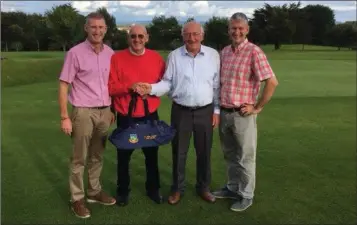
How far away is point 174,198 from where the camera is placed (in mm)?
4551

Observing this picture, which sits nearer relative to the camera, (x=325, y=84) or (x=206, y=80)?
(x=206, y=80)

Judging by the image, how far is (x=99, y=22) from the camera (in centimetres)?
411

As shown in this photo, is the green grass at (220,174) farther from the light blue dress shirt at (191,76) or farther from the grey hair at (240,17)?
the grey hair at (240,17)

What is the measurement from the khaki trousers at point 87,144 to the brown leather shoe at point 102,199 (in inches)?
1.8

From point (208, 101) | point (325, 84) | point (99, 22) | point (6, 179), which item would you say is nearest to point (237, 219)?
point (208, 101)

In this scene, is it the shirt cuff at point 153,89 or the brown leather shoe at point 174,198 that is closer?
the shirt cuff at point 153,89

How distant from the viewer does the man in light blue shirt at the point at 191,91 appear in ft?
14.1

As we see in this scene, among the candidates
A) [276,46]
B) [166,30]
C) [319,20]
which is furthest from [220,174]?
[319,20]

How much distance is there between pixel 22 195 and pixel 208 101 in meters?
2.36

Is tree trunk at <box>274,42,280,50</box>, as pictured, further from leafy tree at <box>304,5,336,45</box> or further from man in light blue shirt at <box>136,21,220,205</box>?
man in light blue shirt at <box>136,21,220,205</box>

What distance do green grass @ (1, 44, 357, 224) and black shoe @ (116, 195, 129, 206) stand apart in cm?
7

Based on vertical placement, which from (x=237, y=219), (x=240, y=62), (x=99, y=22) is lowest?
(x=237, y=219)

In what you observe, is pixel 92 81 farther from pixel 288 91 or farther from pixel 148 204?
pixel 288 91

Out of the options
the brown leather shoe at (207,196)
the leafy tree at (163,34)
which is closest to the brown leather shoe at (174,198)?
the brown leather shoe at (207,196)
